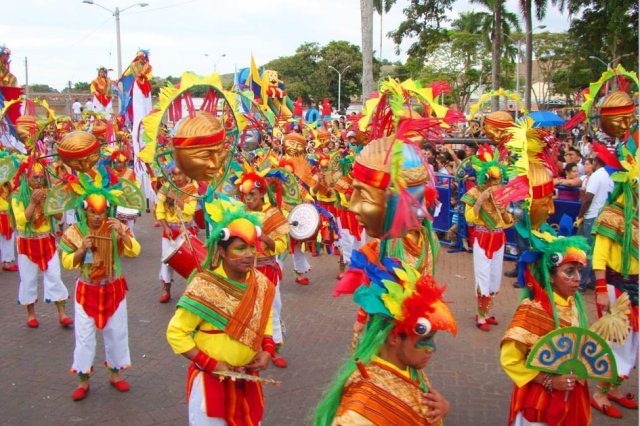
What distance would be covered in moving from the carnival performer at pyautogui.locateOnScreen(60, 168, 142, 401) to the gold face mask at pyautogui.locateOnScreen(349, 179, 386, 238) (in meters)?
3.46

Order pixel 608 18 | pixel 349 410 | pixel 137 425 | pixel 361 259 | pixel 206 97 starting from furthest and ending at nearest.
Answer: pixel 608 18 → pixel 137 425 → pixel 206 97 → pixel 361 259 → pixel 349 410

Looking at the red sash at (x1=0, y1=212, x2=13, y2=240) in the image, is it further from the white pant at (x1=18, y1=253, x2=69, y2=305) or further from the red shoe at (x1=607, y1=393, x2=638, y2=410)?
the red shoe at (x1=607, y1=393, x2=638, y2=410)

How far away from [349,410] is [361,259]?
0.78 metres

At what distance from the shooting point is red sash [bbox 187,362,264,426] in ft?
11.9

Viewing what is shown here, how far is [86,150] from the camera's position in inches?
209

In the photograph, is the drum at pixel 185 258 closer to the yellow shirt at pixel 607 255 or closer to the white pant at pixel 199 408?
the white pant at pixel 199 408

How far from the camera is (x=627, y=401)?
5266mm

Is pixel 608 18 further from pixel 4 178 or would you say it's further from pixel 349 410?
pixel 349 410

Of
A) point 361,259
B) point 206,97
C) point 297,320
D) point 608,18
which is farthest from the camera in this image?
point 608,18

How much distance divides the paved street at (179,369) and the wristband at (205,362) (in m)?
1.73

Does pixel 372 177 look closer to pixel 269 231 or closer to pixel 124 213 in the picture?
pixel 269 231

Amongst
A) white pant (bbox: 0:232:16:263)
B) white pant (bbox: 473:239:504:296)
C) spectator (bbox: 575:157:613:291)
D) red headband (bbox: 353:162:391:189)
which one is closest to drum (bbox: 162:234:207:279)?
red headband (bbox: 353:162:391:189)

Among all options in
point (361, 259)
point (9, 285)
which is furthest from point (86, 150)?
point (9, 285)

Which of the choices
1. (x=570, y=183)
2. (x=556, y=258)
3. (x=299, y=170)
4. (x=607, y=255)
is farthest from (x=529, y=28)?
(x=556, y=258)
